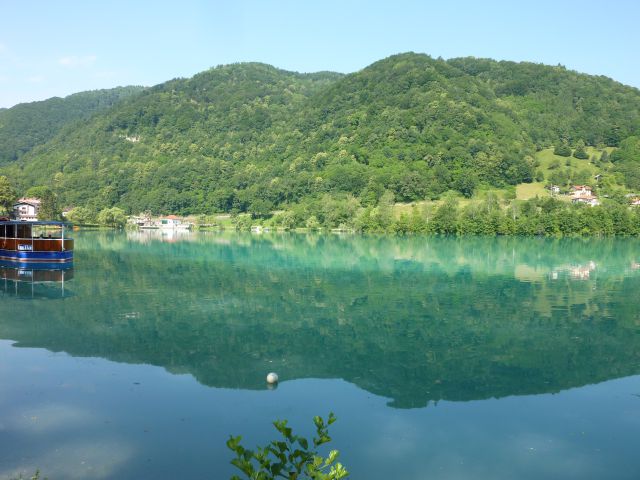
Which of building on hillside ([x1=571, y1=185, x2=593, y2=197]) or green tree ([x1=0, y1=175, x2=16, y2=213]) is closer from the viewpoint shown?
green tree ([x1=0, y1=175, x2=16, y2=213])

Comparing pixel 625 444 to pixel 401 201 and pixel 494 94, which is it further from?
pixel 494 94

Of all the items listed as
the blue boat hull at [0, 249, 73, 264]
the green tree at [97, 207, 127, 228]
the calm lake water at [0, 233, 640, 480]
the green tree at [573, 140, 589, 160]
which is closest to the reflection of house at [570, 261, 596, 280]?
the calm lake water at [0, 233, 640, 480]

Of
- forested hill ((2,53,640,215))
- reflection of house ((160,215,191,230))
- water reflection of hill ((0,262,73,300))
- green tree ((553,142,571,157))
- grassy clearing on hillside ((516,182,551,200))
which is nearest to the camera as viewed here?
water reflection of hill ((0,262,73,300))

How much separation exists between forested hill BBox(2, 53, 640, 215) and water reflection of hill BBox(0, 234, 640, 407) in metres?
93.8

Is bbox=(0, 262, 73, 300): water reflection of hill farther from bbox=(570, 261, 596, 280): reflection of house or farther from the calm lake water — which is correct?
bbox=(570, 261, 596, 280): reflection of house

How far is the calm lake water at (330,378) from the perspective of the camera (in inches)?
407

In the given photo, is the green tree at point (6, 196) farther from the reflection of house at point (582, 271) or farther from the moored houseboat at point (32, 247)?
the reflection of house at point (582, 271)

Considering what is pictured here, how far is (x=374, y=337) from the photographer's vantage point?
19.8 m

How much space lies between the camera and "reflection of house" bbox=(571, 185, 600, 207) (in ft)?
395

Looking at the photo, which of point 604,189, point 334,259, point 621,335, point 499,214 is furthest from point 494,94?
point 621,335

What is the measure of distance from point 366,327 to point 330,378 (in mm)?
6715

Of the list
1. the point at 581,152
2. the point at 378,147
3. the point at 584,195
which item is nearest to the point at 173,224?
the point at 378,147

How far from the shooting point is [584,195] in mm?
125000

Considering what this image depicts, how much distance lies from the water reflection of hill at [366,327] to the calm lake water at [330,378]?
10 cm
